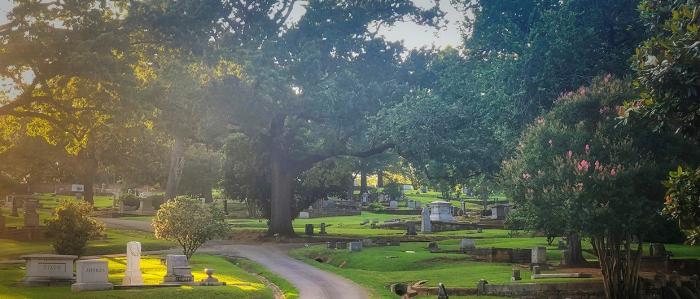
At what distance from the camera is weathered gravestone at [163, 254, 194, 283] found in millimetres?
24844

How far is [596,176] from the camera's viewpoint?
20594 mm

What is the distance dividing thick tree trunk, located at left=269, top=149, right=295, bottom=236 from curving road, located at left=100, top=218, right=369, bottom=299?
3693 mm

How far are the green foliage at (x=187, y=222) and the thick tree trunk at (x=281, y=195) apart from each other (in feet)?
55.8

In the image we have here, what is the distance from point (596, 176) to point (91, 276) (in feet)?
59.1

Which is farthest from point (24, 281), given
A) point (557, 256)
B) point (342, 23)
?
point (342, 23)

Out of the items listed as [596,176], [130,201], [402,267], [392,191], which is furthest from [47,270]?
[392,191]

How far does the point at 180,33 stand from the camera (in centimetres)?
3447

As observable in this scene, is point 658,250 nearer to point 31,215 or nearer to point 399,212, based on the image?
point 31,215

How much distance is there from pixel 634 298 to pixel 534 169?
5783 millimetres

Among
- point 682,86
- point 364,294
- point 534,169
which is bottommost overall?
point 364,294

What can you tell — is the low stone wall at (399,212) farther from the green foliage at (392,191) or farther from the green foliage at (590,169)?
the green foliage at (590,169)

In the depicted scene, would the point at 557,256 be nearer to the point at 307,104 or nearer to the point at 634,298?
the point at 634,298

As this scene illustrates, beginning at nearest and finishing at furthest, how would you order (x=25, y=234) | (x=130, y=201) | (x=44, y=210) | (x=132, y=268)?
(x=132, y=268) < (x=25, y=234) < (x=44, y=210) < (x=130, y=201)

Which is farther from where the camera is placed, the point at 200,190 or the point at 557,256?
the point at 200,190
